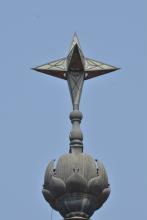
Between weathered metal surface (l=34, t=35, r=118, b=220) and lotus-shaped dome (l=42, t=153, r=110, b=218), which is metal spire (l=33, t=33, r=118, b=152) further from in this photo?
lotus-shaped dome (l=42, t=153, r=110, b=218)

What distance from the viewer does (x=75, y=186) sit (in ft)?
76.0

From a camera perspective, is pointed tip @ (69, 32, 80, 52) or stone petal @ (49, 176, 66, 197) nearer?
stone petal @ (49, 176, 66, 197)

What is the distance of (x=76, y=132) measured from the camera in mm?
24172

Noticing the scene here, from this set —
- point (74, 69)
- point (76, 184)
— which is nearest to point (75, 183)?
point (76, 184)

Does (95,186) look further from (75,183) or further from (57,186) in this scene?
(57,186)

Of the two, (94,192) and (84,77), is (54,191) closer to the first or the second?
(94,192)

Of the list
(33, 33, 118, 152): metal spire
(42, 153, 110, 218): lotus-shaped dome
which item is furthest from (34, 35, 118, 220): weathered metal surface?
(33, 33, 118, 152): metal spire

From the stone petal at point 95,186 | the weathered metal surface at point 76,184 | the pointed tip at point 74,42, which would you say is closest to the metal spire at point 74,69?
the pointed tip at point 74,42

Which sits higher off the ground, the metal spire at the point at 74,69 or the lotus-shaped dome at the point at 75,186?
the metal spire at the point at 74,69

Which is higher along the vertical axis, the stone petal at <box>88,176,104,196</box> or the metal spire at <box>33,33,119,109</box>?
the metal spire at <box>33,33,119,109</box>

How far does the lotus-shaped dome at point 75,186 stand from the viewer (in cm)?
2320

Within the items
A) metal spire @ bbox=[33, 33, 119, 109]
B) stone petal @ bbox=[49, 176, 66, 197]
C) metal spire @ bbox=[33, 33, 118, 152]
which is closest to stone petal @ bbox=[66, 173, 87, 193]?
stone petal @ bbox=[49, 176, 66, 197]

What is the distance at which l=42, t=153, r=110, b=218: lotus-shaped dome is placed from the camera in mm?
23203

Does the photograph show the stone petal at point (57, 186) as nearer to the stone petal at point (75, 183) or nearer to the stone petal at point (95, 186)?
the stone petal at point (75, 183)
